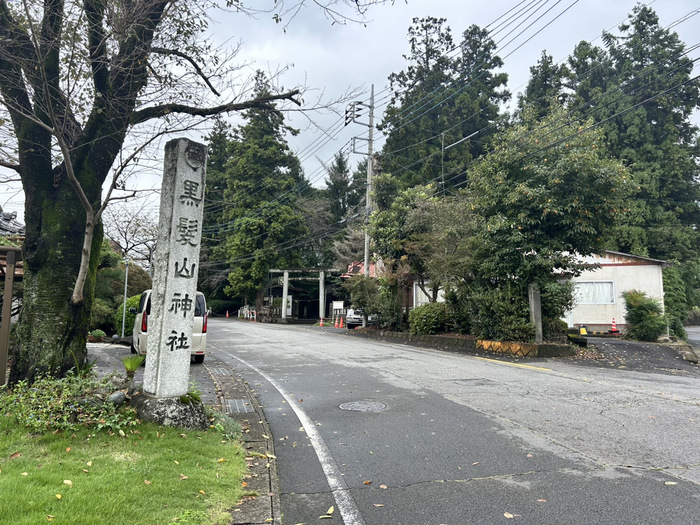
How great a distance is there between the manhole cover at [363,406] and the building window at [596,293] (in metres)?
18.6

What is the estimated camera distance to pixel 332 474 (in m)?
4.39

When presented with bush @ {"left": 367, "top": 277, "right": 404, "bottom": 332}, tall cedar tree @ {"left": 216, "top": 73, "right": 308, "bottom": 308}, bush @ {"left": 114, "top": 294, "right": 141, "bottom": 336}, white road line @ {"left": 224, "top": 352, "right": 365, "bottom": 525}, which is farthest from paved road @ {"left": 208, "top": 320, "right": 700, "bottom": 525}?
tall cedar tree @ {"left": 216, "top": 73, "right": 308, "bottom": 308}

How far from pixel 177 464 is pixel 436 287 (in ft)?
52.7

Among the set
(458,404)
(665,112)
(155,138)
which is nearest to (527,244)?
(458,404)

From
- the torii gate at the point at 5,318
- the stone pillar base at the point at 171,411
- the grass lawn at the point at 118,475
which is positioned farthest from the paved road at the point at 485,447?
the torii gate at the point at 5,318

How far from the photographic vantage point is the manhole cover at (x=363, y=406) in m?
6.79

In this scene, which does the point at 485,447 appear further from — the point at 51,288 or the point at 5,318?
the point at 5,318

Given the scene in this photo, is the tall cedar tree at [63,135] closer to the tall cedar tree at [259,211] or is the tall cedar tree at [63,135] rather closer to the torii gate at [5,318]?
the torii gate at [5,318]

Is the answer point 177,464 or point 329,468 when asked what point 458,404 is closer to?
point 329,468

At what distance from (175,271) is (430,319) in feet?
48.4

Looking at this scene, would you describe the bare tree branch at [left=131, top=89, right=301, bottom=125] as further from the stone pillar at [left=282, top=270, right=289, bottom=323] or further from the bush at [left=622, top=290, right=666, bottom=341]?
the stone pillar at [left=282, top=270, right=289, bottom=323]

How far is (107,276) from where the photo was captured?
688 inches

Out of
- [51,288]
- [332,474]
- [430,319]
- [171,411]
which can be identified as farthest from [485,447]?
[430,319]

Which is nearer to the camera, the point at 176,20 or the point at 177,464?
→ the point at 177,464
